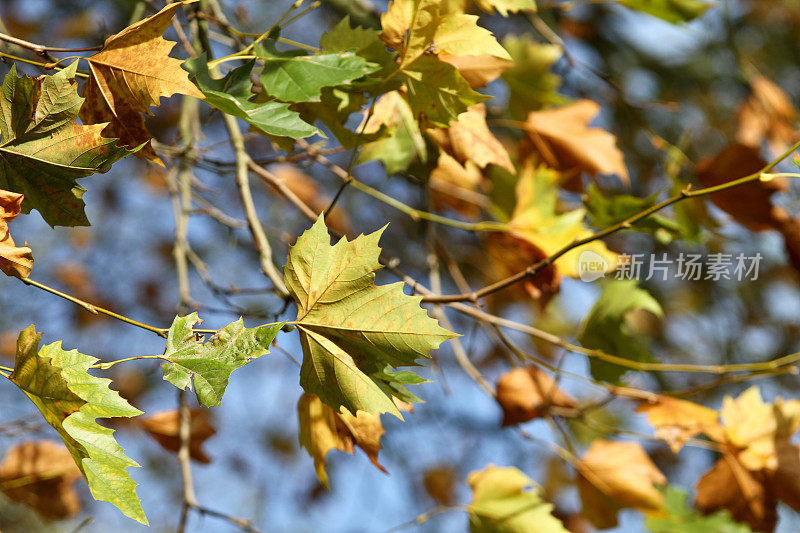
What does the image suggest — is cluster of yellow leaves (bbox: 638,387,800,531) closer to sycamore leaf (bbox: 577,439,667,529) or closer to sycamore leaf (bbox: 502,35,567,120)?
sycamore leaf (bbox: 577,439,667,529)

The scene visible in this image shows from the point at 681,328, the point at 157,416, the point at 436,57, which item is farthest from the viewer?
the point at 681,328

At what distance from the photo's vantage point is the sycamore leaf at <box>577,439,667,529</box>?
1037 mm

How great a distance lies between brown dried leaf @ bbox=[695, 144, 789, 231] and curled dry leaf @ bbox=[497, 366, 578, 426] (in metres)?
0.43

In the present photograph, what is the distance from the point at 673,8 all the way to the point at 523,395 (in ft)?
2.25

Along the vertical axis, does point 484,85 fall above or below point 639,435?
above

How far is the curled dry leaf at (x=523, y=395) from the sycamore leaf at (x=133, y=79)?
70 cm

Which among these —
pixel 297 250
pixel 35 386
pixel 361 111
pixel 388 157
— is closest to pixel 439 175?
pixel 388 157

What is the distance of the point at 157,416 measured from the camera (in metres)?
1.03

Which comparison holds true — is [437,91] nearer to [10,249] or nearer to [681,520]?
[10,249]

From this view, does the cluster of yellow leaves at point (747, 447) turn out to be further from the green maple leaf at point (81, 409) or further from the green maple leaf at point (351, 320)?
the green maple leaf at point (81, 409)

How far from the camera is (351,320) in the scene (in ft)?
1.88

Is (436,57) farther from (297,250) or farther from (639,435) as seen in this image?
(639,435)

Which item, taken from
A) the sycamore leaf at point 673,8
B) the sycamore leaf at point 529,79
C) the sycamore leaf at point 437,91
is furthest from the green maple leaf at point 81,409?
the sycamore leaf at point 673,8

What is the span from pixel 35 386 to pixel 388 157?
582mm
